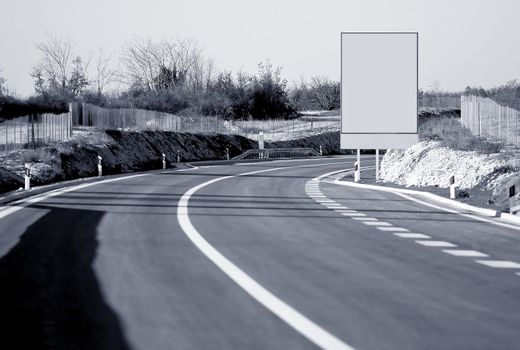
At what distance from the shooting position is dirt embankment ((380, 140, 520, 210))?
24927 millimetres

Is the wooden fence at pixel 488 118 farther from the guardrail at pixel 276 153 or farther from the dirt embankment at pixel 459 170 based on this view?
the guardrail at pixel 276 153

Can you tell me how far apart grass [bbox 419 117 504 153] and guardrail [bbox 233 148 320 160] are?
25834 millimetres

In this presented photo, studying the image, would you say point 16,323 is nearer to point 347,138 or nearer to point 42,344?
point 42,344

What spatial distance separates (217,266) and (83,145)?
38.1m

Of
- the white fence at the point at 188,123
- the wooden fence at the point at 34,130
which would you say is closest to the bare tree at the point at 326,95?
the white fence at the point at 188,123

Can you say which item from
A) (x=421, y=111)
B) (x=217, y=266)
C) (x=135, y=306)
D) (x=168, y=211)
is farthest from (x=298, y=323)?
(x=421, y=111)

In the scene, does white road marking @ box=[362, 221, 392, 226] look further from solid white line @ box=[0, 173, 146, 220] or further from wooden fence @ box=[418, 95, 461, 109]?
wooden fence @ box=[418, 95, 461, 109]

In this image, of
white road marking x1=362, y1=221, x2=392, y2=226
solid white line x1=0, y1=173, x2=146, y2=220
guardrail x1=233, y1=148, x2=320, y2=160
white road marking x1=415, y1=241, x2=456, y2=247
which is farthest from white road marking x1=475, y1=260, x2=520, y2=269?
guardrail x1=233, y1=148, x2=320, y2=160

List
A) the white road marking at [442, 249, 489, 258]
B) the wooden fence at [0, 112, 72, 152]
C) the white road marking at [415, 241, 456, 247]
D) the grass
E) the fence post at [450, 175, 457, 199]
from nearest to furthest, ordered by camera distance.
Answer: the white road marking at [442, 249, 489, 258] → the white road marking at [415, 241, 456, 247] → the fence post at [450, 175, 457, 199] → the grass → the wooden fence at [0, 112, 72, 152]

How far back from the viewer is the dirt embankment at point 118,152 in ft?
122

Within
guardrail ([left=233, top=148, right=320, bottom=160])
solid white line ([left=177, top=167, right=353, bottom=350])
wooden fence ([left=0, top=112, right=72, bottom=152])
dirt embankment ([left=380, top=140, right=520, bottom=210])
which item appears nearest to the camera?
solid white line ([left=177, top=167, right=353, bottom=350])

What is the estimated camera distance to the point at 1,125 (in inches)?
1823

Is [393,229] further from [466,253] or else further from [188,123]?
[188,123]

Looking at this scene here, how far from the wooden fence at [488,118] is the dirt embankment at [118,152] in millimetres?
19082
